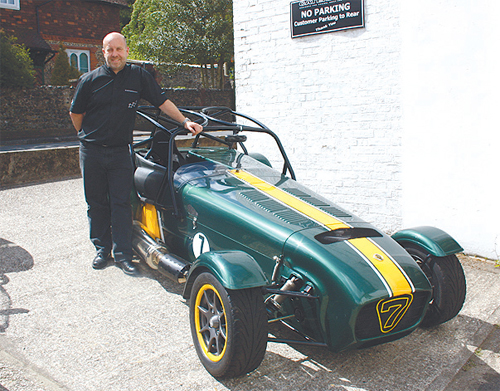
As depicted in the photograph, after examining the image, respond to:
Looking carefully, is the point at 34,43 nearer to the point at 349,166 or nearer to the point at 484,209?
the point at 349,166

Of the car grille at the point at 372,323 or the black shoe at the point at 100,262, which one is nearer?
the car grille at the point at 372,323

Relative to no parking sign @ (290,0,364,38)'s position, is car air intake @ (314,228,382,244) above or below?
below

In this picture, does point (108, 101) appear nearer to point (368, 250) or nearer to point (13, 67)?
point (368, 250)

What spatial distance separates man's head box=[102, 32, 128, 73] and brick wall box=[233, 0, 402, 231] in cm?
267

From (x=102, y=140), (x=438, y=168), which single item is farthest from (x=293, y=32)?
(x=102, y=140)

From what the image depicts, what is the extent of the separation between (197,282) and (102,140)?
1.90 m

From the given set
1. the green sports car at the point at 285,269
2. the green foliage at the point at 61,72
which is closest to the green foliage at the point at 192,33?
the green foliage at the point at 61,72

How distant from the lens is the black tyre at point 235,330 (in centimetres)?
264

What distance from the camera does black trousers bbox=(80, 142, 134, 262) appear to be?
172 inches

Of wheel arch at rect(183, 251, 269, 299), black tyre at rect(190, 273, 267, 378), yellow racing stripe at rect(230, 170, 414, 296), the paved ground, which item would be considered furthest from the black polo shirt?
black tyre at rect(190, 273, 267, 378)

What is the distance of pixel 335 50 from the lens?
591cm

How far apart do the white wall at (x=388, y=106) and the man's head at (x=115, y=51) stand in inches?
105

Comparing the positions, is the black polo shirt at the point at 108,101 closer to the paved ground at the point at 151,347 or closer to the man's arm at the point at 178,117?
the man's arm at the point at 178,117

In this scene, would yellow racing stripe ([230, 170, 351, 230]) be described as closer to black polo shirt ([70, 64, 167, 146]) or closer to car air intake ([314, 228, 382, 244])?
car air intake ([314, 228, 382, 244])
